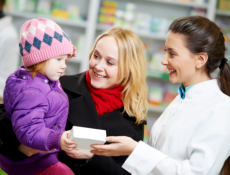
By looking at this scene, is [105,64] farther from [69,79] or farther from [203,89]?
[203,89]

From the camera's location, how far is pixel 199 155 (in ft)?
4.33

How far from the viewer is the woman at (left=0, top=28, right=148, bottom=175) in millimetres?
1750

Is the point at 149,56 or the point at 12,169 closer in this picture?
the point at 12,169

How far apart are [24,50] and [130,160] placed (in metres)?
0.85

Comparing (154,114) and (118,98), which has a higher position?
(118,98)

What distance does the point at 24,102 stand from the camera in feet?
4.36

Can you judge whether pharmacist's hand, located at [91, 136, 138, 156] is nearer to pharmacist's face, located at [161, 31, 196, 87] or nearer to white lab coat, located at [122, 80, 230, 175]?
white lab coat, located at [122, 80, 230, 175]

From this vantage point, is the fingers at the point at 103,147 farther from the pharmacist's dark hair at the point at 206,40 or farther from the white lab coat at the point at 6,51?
the white lab coat at the point at 6,51

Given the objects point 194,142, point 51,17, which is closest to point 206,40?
point 194,142

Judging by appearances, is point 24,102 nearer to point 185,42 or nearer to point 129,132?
point 129,132

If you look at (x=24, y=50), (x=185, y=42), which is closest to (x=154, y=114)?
(x=185, y=42)

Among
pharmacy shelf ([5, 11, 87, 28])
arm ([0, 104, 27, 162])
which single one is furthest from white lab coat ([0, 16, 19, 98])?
pharmacy shelf ([5, 11, 87, 28])

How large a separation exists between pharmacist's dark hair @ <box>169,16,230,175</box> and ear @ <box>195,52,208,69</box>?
0.8 inches

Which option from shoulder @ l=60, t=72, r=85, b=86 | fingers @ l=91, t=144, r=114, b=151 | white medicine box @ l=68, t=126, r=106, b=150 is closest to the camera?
white medicine box @ l=68, t=126, r=106, b=150
